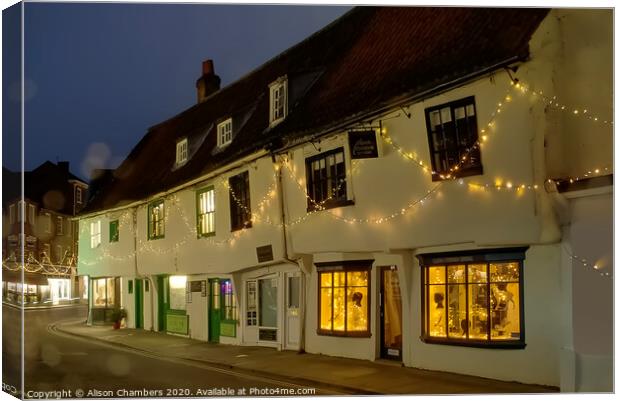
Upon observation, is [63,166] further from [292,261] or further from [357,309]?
[357,309]

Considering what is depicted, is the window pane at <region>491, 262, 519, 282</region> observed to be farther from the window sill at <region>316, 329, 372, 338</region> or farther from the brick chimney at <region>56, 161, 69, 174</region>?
the brick chimney at <region>56, 161, 69, 174</region>

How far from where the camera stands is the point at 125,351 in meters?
18.3

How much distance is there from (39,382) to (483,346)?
6.67 m

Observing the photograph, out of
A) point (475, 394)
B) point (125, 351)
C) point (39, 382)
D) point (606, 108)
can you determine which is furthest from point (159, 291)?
point (606, 108)

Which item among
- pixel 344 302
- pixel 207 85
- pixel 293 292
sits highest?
pixel 207 85

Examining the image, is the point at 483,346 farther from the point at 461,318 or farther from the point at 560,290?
the point at 560,290

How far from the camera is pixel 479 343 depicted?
12453mm

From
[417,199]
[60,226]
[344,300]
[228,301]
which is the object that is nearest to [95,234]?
[60,226]

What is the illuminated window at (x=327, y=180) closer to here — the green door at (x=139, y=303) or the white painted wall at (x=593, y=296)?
the white painted wall at (x=593, y=296)

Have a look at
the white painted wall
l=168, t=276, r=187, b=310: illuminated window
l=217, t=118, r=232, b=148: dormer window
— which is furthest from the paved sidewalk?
l=217, t=118, r=232, b=148: dormer window

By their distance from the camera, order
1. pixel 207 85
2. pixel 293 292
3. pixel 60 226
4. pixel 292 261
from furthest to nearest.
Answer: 1. pixel 207 85
2. pixel 60 226
3. pixel 293 292
4. pixel 292 261

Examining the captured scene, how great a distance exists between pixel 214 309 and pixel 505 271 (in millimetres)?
9448

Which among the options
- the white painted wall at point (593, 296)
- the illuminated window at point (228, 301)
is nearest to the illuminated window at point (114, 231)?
the illuminated window at point (228, 301)

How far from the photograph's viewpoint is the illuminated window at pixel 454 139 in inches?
473
